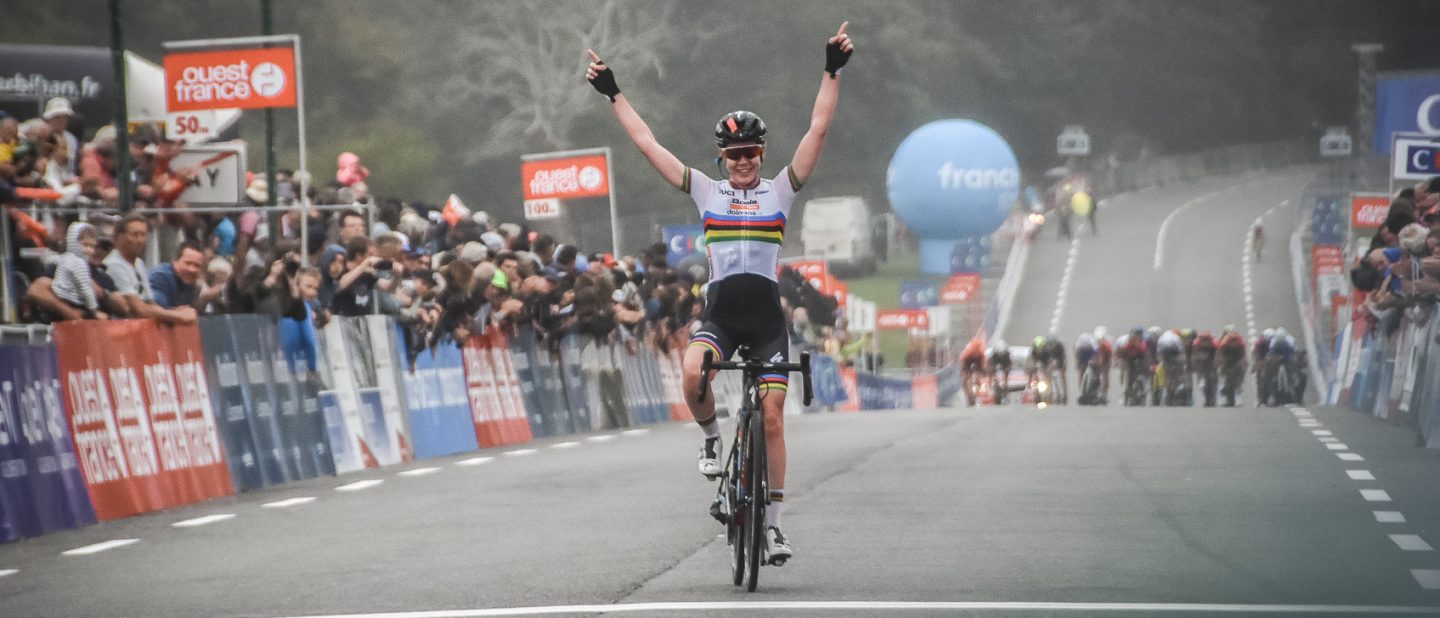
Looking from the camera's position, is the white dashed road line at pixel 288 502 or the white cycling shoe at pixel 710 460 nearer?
the white cycling shoe at pixel 710 460

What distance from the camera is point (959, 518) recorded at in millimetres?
13445

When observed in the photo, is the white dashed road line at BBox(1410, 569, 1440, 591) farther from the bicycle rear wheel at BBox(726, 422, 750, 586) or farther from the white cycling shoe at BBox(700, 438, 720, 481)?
the white cycling shoe at BBox(700, 438, 720, 481)

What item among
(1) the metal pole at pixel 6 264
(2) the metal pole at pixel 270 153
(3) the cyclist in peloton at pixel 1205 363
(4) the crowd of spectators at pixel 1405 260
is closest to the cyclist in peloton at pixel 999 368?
(3) the cyclist in peloton at pixel 1205 363

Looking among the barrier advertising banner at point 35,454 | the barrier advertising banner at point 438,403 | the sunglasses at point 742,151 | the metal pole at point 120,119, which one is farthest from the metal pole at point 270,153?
the sunglasses at point 742,151

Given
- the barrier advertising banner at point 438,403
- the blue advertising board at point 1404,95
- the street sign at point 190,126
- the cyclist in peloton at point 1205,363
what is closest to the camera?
the barrier advertising banner at point 438,403

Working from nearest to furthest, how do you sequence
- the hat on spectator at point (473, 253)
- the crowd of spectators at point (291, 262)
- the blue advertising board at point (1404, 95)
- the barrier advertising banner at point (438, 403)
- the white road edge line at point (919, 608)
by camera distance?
the white road edge line at point (919, 608) < the crowd of spectators at point (291, 262) < the barrier advertising banner at point (438, 403) < the hat on spectator at point (473, 253) < the blue advertising board at point (1404, 95)

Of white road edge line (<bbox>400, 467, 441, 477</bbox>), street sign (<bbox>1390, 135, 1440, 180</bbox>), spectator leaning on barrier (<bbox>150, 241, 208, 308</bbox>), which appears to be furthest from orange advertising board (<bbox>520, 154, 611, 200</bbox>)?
spectator leaning on barrier (<bbox>150, 241, 208, 308</bbox>)

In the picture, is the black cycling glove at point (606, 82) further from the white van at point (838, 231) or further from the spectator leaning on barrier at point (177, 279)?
the white van at point (838, 231)

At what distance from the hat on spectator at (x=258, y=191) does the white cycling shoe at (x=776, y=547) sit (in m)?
15.2

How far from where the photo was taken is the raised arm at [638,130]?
35.3 feet

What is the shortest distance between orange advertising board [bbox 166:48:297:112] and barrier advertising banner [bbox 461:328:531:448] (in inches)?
121

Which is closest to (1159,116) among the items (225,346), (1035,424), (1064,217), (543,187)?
(1064,217)

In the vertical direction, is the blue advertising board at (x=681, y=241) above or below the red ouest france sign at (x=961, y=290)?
above

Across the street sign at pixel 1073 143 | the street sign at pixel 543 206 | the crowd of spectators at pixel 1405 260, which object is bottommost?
the crowd of spectators at pixel 1405 260
